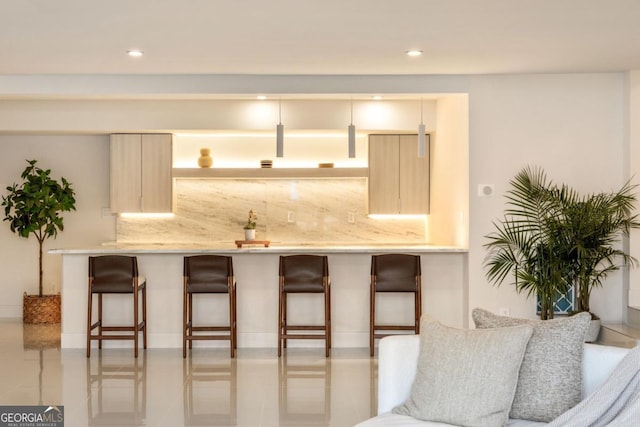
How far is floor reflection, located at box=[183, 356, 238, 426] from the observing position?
501 centimetres

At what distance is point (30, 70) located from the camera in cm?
707

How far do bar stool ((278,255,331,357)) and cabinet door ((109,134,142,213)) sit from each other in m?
2.89

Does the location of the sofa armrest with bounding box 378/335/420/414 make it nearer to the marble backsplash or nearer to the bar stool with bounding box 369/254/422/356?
the bar stool with bounding box 369/254/422/356

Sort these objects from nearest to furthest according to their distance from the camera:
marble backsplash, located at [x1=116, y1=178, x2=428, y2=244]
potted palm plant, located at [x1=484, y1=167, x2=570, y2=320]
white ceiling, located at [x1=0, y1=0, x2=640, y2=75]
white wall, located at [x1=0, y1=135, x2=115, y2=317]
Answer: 1. white ceiling, located at [x1=0, y1=0, x2=640, y2=75]
2. potted palm plant, located at [x1=484, y1=167, x2=570, y2=320]
3. white wall, located at [x1=0, y1=135, x2=115, y2=317]
4. marble backsplash, located at [x1=116, y1=178, x2=428, y2=244]

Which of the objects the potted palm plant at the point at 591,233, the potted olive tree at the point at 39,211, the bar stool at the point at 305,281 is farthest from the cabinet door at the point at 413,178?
the potted olive tree at the point at 39,211

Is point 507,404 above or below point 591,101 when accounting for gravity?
below

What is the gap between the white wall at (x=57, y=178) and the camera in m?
9.63

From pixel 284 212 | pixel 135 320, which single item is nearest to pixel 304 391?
pixel 135 320

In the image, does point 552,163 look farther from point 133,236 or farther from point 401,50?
point 133,236

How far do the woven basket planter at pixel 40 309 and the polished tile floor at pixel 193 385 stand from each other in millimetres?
1402

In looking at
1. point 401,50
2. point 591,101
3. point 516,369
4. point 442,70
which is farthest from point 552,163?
point 516,369

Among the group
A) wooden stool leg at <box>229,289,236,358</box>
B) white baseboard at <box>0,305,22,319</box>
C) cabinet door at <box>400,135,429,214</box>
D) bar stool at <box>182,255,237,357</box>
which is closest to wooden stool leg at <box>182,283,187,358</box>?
bar stool at <box>182,255,237,357</box>

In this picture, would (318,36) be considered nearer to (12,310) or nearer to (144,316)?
(144,316)

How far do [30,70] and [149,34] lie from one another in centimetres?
206
